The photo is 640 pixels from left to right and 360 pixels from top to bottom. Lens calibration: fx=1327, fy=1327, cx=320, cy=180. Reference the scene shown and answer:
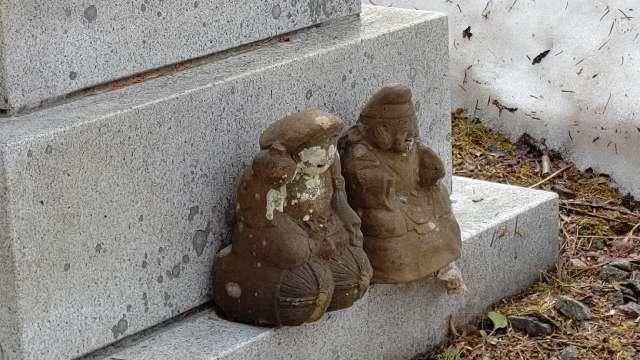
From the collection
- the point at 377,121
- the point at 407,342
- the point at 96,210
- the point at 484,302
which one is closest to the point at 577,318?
the point at 484,302

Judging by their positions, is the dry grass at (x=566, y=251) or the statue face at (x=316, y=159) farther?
the dry grass at (x=566, y=251)

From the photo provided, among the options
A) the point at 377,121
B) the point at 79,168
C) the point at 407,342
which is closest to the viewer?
the point at 79,168

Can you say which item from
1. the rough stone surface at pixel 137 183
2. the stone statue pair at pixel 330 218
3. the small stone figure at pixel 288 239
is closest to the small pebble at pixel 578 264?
the stone statue pair at pixel 330 218

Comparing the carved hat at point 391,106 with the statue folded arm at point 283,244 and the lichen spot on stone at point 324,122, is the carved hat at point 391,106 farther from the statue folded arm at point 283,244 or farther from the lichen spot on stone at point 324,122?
the statue folded arm at point 283,244

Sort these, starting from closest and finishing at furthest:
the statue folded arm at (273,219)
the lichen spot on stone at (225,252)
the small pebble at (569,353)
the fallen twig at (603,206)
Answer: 1. the statue folded arm at (273,219)
2. the lichen spot on stone at (225,252)
3. the small pebble at (569,353)
4. the fallen twig at (603,206)

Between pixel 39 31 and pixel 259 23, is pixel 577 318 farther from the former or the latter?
pixel 39 31

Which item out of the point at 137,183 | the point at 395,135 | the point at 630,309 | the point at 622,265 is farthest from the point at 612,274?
the point at 137,183

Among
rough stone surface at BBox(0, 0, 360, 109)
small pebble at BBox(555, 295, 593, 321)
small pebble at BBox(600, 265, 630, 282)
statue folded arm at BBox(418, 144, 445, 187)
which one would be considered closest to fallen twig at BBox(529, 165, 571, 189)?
small pebble at BBox(600, 265, 630, 282)
